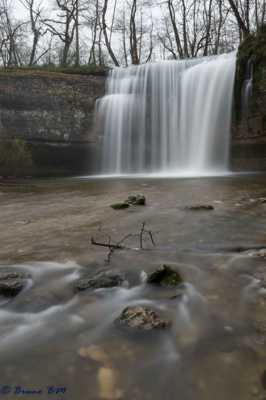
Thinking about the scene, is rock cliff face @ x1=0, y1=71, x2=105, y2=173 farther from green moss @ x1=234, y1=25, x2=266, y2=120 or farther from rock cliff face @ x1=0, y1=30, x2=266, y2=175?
green moss @ x1=234, y1=25, x2=266, y2=120

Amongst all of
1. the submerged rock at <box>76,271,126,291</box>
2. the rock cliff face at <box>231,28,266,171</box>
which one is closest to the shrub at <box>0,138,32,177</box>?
the rock cliff face at <box>231,28,266,171</box>

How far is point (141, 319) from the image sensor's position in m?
1.57

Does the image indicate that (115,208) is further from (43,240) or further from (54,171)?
(54,171)

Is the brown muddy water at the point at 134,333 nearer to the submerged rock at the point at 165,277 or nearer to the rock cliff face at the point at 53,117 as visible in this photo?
the submerged rock at the point at 165,277

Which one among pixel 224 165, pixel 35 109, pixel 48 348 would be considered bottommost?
pixel 48 348

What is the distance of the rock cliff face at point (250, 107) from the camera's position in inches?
419

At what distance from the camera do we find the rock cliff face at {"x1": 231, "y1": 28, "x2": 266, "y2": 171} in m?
10.6

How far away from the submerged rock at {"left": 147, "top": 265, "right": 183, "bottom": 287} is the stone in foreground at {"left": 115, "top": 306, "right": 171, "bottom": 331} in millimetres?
346

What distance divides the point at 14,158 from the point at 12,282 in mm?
12229

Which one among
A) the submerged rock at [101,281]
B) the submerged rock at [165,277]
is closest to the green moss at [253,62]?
the submerged rock at [165,277]

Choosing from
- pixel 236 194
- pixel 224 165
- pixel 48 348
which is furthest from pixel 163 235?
pixel 224 165

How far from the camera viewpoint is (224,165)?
484 inches

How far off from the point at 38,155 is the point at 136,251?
40.5 feet

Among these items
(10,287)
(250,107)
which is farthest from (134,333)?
(250,107)
